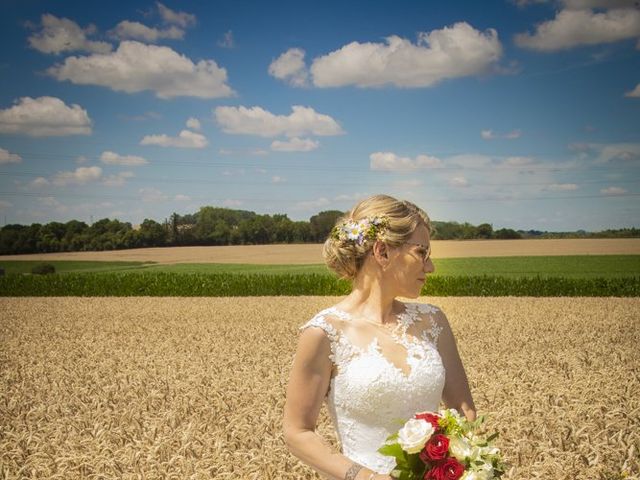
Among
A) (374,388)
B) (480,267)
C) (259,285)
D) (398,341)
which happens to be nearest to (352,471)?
(374,388)

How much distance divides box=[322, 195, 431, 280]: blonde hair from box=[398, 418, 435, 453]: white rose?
0.82m

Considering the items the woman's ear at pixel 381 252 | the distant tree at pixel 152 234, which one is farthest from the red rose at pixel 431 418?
the distant tree at pixel 152 234

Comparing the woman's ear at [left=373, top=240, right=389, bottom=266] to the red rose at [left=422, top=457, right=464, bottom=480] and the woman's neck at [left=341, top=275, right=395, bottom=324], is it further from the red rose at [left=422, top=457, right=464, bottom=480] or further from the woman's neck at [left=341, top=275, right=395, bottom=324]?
the red rose at [left=422, top=457, right=464, bottom=480]

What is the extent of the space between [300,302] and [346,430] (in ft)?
83.5

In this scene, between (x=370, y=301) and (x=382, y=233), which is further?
(x=370, y=301)

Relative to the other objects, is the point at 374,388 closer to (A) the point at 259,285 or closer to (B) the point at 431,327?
(B) the point at 431,327

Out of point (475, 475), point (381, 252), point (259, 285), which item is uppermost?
point (381, 252)

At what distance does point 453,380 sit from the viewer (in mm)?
3111

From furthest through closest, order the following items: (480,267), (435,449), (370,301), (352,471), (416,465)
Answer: (480,267)
(370,301)
(352,471)
(416,465)
(435,449)

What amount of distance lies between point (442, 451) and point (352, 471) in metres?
0.43

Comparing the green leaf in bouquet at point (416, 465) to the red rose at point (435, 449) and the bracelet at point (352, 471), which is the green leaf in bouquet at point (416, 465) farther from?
the bracelet at point (352, 471)

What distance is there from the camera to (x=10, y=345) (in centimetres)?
1551

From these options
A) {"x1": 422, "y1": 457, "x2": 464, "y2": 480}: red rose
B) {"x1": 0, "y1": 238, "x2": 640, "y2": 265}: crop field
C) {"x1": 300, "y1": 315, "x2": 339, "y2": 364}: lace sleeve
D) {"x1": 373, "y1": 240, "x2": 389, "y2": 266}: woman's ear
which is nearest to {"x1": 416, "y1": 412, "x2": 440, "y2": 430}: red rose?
{"x1": 422, "y1": 457, "x2": 464, "y2": 480}: red rose

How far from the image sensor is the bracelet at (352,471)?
2.62 m
